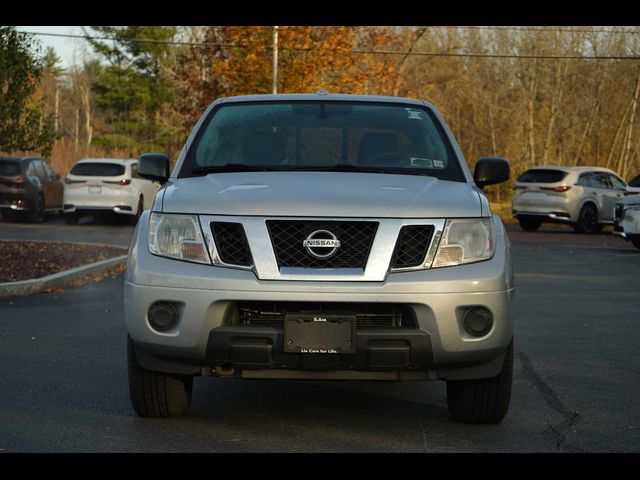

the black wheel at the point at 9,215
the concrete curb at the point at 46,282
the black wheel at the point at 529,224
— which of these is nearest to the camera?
the concrete curb at the point at 46,282

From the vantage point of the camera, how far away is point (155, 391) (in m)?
6.20

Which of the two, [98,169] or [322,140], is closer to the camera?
[322,140]

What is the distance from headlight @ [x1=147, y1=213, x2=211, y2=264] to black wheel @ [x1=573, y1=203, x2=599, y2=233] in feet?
82.0

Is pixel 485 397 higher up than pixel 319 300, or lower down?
lower down

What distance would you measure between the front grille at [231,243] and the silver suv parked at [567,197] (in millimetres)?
24638

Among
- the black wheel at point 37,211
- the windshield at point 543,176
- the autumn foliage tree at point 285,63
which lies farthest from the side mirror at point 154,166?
the autumn foliage tree at point 285,63

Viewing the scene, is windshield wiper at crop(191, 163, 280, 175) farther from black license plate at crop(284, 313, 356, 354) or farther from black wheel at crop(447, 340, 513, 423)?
black wheel at crop(447, 340, 513, 423)

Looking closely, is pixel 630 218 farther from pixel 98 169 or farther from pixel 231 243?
pixel 231 243

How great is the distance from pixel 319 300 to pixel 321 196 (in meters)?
0.57

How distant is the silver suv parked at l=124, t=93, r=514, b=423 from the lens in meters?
5.57

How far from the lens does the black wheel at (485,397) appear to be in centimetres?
614

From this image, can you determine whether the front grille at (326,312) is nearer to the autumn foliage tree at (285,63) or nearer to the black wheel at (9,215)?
the black wheel at (9,215)

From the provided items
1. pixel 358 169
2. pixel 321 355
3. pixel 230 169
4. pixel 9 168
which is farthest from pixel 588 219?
pixel 321 355
